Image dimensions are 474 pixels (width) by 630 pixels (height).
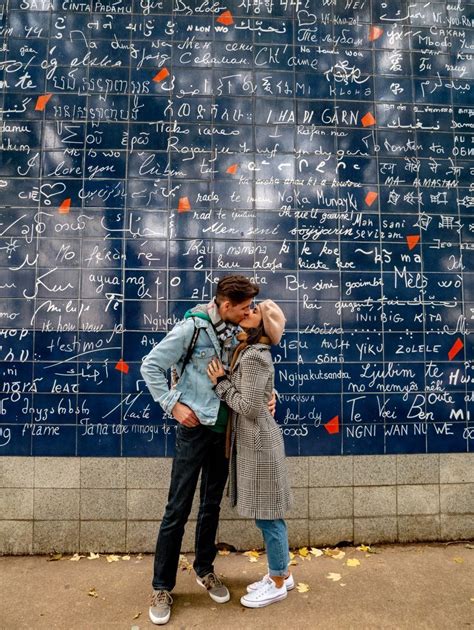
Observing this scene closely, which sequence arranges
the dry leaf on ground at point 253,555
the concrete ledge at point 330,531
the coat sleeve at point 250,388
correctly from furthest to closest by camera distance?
1. the concrete ledge at point 330,531
2. the dry leaf on ground at point 253,555
3. the coat sleeve at point 250,388

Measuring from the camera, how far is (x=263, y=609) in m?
2.99

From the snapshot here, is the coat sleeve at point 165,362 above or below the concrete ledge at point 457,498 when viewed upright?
above

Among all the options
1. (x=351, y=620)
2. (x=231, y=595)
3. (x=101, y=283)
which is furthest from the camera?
(x=101, y=283)

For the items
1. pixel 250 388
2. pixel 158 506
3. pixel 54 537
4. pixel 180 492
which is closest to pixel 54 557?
pixel 54 537

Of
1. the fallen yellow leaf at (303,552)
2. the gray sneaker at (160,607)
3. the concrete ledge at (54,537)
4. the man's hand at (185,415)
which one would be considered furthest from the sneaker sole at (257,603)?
the concrete ledge at (54,537)

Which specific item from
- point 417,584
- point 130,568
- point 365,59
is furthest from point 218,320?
point 365,59

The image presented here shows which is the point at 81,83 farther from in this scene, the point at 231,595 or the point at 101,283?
the point at 231,595

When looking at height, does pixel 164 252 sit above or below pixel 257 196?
below

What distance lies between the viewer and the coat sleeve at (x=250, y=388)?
2.79 m

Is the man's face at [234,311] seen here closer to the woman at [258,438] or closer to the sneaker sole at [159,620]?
the woman at [258,438]

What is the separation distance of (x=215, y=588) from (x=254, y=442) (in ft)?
3.71

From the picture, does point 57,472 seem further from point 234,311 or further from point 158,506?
point 234,311

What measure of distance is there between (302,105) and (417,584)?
411 centimetres

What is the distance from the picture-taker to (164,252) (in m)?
3.94
